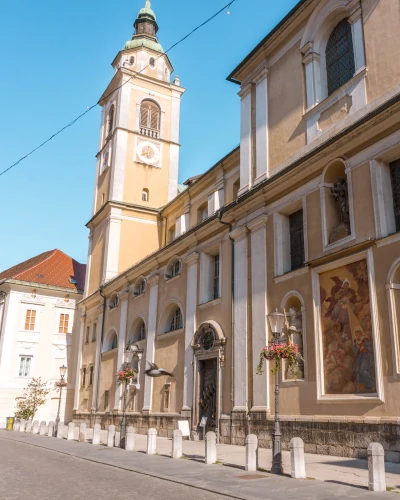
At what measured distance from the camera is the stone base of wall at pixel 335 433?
1188cm

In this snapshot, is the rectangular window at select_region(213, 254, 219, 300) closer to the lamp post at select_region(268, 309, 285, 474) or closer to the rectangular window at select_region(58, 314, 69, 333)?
the lamp post at select_region(268, 309, 285, 474)

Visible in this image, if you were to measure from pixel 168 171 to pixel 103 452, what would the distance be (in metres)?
24.2

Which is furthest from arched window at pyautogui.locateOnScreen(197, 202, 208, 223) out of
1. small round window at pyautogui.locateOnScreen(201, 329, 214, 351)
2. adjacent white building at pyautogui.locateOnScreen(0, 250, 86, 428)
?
adjacent white building at pyautogui.locateOnScreen(0, 250, 86, 428)

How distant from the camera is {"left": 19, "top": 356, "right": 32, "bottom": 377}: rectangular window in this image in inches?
1574

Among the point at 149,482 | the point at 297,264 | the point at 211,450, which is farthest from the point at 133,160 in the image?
the point at 149,482

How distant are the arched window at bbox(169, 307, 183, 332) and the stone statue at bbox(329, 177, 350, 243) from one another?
10.7m

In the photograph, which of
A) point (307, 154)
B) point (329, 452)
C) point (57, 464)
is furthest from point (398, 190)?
point (57, 464)

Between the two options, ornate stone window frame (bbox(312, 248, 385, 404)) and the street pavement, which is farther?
ornate stone window frame (bbox(312, 248, 385, 404))

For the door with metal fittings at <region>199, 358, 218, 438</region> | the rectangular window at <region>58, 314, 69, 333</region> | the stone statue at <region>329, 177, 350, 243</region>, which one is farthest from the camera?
the rectangular window at <region>58, 314, 69, 333</region>

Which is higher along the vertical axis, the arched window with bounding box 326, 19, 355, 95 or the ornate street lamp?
the arched window with bounding box 326, 19, 355, 95

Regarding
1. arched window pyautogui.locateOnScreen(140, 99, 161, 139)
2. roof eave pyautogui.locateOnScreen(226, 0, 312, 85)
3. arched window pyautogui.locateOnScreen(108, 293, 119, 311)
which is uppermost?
arched window pyautogui.locateOnScreen(140, 99, 161, 139)

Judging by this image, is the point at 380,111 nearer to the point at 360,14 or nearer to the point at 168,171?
the point at 360,14

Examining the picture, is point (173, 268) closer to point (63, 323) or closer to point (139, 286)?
point (139, 286)

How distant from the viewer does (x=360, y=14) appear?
621 inches
